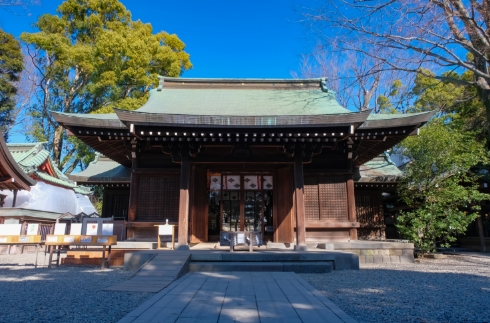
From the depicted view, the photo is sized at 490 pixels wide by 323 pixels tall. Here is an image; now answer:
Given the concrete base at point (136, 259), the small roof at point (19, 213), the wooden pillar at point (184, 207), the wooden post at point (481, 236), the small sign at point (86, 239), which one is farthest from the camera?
the wooden post at point (481, 236)

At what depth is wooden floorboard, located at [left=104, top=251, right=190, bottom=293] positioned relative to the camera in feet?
17.0

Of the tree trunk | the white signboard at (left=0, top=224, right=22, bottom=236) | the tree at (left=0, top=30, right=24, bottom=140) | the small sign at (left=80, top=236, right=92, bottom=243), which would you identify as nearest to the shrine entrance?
the small sign at (left=80, top=236, right=92, bottom=243)

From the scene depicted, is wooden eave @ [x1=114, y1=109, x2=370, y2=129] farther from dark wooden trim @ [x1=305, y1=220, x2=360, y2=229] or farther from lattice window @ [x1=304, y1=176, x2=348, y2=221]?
dark wooden trim @ [x1=305, y1=220, x2=360, y2=229]

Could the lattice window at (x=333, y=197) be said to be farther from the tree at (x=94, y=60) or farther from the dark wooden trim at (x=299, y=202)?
the tree at (x=94, y=60)

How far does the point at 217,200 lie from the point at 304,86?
5844 millimetres

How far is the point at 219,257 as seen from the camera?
7328 millimetres

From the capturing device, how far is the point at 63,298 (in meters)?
4.61

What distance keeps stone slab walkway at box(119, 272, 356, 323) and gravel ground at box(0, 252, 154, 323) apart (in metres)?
0.50

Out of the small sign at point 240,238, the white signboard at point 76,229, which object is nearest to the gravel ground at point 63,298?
the white signboard at point 76,229

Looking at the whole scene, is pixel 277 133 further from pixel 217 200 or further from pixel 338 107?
pixel 217 200

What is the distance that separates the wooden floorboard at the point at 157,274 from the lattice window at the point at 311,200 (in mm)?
4615

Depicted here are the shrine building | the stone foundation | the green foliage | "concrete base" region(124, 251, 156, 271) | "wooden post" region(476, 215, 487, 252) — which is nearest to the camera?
"concrete base" region(124, 251, 156, 271)

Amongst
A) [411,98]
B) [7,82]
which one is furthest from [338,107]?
[7,82]

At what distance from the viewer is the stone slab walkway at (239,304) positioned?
3246 mm
